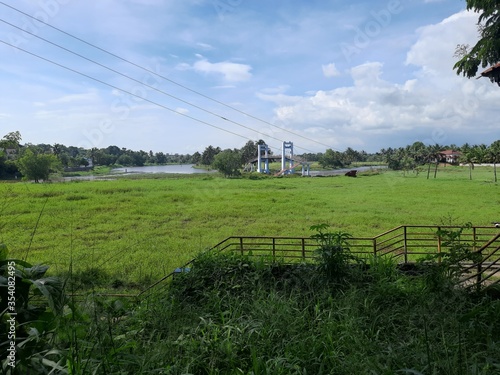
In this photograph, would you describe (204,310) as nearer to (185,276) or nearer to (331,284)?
(185,276)

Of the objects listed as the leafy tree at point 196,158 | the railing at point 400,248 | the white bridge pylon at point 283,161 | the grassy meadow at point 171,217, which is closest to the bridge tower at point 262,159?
the white bridge pylon at point 283,161

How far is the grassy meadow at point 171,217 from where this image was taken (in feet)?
28.5

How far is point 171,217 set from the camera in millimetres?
14531

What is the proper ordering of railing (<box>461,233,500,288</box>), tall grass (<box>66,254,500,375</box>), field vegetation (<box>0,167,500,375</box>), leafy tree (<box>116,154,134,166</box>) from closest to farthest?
field vegetation (<box>0,167,500,375</box>) < tall grass (<box>66,254,500,375</box>) < railing (<box>461,233,500,288</box>) < leafy tree (<box>116,154,134,166</box>)

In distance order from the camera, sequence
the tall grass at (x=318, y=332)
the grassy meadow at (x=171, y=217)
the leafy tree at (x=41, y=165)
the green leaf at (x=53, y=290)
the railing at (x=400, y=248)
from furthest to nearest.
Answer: the leafy tree at (x=41, y=165)
the grassy meadow at (x=171, y=217)
the railing at (x=400, y=248)
the tall grass at (x=318, y=332)
the green leaf at (x=53, y=290)

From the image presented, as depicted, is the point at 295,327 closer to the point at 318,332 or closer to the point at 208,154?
the point at 318,332

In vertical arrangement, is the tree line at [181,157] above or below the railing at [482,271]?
above

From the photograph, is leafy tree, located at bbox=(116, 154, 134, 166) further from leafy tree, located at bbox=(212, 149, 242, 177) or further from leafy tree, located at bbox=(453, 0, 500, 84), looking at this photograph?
leafy tree, located at bbox=(212, 149, 242, 177)

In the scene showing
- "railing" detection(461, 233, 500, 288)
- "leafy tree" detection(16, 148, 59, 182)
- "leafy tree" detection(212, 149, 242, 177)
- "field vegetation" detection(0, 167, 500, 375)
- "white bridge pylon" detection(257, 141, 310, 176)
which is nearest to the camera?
"field vegetation" detection(0, 167, 500, 375)

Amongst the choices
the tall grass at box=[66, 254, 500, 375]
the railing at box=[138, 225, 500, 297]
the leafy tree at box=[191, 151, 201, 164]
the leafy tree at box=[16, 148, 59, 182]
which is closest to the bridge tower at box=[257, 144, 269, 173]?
the leafy tree at box=[191, 151, 201, 164]

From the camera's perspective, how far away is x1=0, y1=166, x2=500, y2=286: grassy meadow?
8672mm

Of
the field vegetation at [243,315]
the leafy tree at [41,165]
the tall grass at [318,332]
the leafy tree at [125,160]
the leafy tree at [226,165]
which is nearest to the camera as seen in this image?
the field vegetation at [243,315]

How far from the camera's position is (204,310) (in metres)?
3.19

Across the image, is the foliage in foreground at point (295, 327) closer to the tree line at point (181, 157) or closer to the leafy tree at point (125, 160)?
the tree line at point (181, 157)
